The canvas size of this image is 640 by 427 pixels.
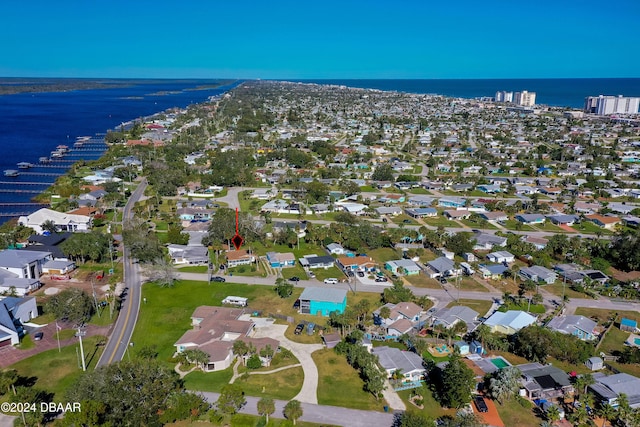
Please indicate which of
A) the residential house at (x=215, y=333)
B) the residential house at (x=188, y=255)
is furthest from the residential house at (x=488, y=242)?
the residential house at (x=188, y=255)

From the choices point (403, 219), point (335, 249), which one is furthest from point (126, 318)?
point (403, 219)

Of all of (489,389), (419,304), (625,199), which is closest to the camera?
(489,389)

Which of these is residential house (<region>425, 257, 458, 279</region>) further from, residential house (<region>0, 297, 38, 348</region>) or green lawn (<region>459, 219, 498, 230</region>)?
residential house (<region>0, 297, 38, 348</region>)

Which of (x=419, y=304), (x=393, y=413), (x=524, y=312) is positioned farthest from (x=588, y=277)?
(x=393, y=413)

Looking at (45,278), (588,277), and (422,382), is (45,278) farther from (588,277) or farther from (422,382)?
(588,277)

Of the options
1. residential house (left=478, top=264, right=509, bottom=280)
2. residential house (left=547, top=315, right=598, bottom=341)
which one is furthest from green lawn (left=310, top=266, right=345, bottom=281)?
residential house (left=547, top=315, right=598, bottom=341)

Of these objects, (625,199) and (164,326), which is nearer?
(164,326)

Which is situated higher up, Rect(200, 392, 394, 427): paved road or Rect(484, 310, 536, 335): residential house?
Rect(484, 310, 536, 335): residential house
